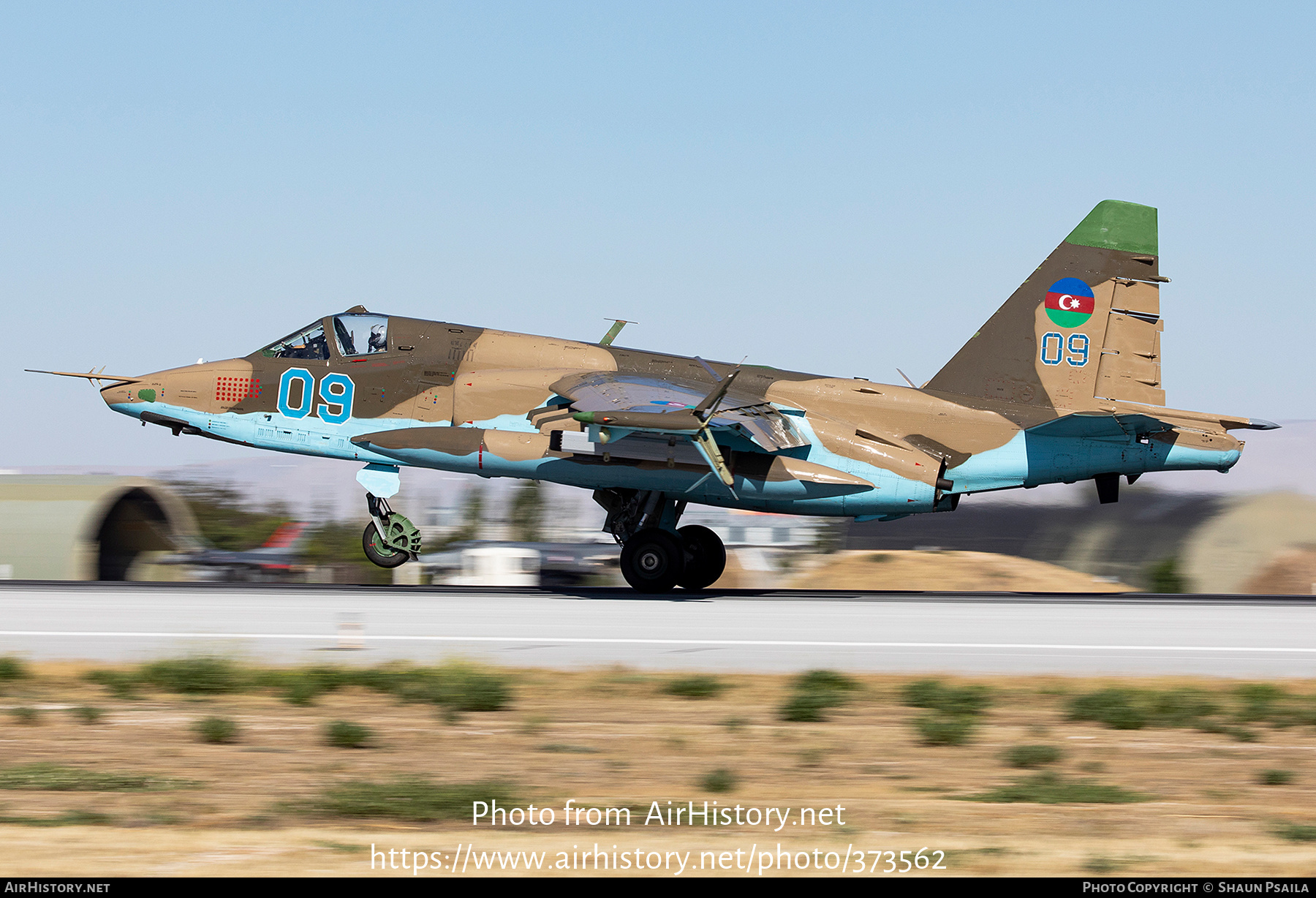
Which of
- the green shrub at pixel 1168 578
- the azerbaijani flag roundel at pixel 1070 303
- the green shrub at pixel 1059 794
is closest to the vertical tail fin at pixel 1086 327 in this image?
the azerbaijani flag roundel at pixel 1070 303

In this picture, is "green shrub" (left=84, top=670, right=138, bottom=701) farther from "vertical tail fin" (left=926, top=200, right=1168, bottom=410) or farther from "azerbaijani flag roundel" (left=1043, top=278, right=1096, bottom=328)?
"azerbaijani flag roundel" (left=1043, top=278, right=1096, bottom=328)

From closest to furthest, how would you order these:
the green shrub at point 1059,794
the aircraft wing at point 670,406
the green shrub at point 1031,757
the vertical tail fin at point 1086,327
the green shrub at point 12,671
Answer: the green shrub at point 1059,794
the green shrub at point 1031,757
the green shrub at point 12,671
the aircraft wing at point 670,406
the vertical tail fin at point 1086,327

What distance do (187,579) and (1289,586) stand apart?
2453 centimetres

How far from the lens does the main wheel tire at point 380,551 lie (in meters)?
18.7

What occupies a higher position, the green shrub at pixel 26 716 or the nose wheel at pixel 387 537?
the nose wheel at pixel 387 537

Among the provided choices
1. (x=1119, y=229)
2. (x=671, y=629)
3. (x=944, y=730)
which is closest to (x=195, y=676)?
(x=671, y=629)

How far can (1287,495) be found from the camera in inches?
948

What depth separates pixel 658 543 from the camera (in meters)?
18.7

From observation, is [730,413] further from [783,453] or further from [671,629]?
[671,629]

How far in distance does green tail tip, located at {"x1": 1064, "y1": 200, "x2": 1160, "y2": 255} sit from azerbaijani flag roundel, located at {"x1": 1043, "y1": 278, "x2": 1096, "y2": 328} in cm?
74

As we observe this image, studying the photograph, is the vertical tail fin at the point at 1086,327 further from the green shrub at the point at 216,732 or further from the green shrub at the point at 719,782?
the green shrub at the point at 216,732

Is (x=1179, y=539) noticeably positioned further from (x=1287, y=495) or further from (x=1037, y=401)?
(x=1037, y=401)

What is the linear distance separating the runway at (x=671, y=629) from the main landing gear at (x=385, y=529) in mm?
569
